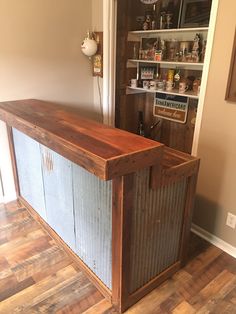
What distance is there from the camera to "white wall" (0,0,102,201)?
2160mm

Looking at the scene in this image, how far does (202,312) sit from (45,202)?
51.9 inches

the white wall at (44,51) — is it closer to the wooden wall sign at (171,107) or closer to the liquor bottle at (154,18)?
the liquor bottle at (154,18)

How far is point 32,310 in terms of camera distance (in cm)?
150

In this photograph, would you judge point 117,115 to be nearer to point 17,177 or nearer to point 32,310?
point 17,177

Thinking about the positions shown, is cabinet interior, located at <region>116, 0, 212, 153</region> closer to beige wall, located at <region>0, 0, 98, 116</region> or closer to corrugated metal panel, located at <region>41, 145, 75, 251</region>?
beige wall, located at <region>0, 0, 98, 116</region>

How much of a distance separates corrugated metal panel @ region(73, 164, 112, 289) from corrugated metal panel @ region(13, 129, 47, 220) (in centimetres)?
53

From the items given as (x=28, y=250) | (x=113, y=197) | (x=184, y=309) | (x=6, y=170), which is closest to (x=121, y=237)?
(x=113, y=197)

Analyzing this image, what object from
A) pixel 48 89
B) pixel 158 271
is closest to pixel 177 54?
pixel 48 89

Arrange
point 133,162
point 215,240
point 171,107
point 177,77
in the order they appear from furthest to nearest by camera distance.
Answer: point 171,107, point 177,77, point 215,240, point 133,162

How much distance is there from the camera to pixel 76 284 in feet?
5.53

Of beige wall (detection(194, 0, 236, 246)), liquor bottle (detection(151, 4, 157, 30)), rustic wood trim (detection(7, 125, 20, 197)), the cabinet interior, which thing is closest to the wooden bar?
rustic wood trim (detection(7, 125, 20, 197))

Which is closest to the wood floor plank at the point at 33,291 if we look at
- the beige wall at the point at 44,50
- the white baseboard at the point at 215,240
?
the white baseboard at the point at 215,240

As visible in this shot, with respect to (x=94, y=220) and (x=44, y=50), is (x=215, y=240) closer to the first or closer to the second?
(x=94, y=220)

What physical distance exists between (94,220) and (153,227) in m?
0.35
